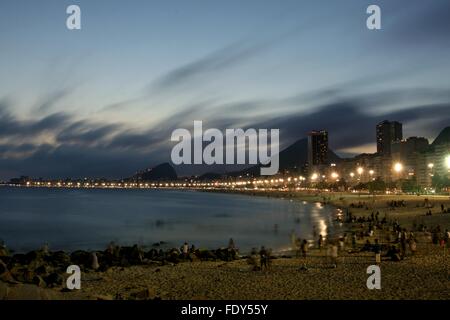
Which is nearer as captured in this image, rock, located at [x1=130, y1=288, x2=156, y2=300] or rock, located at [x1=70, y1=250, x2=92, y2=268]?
rock, located at [x1=130, y1=288, x2=156, y2=300]

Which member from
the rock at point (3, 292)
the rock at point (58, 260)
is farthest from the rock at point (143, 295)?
the rock at point (58, 260)

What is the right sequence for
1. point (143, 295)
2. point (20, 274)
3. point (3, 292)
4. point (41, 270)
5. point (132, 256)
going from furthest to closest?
point (132, 256)
point (41, 270)
point (20, 274)
point (143, 295)
point (3, 292)

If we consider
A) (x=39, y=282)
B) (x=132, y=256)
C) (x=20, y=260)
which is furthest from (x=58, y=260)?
(x=39, y=282)

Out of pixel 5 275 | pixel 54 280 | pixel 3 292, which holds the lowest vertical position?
pixel 54 280

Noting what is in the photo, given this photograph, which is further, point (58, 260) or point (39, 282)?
point (58, 260)

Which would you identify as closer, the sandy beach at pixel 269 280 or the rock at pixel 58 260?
the sandy beach at pixel 269 280

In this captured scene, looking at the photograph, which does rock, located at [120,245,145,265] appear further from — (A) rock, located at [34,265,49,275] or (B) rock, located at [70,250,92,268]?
(A) rock, located at [34,265,49,275]

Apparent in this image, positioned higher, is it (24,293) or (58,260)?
(24,293)

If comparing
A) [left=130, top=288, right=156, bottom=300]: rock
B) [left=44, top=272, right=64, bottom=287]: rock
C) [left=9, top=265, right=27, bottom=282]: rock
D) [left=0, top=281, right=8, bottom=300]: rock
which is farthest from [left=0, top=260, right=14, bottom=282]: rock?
[left=130, top=288, right=156, bottom=300]: rock

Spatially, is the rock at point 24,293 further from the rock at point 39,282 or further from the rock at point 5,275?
the rock at point 5,275

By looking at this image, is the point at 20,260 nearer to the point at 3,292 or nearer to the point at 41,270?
the point at 41,270
